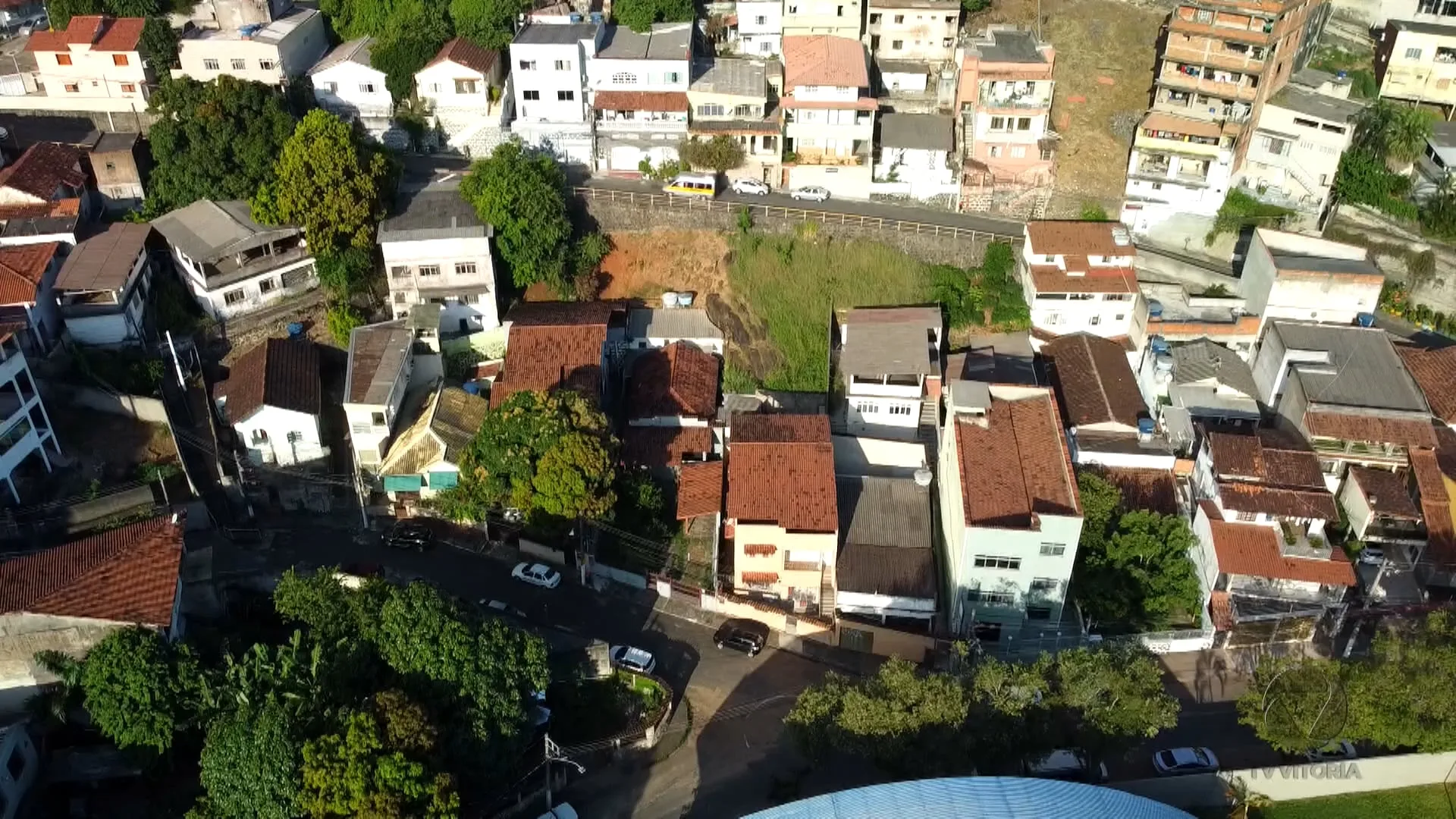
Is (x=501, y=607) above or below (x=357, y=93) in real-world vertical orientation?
below


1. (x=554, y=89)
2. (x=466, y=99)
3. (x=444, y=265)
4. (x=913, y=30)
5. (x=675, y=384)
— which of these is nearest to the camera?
(x=675, y=384)

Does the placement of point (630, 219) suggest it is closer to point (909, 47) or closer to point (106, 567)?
point (909, 47)

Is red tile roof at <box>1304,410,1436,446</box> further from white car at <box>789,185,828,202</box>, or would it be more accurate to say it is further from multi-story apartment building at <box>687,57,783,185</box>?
multi-story apartment building at <box>687,57,783,185</box>

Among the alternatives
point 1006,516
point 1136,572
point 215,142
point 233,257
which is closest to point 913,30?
point 1006,516

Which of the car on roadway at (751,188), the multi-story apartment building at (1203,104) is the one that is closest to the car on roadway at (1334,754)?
the multi-story apartment building at (1203,104)

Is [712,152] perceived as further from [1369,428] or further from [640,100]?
[1369,428]

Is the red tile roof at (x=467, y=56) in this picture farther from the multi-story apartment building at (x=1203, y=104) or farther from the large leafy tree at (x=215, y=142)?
the multi-story apartment building at (x=1203, y=104)

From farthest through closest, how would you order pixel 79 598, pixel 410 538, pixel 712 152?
pixel 712 152 → pixel 410 538 → pixel 79 598
